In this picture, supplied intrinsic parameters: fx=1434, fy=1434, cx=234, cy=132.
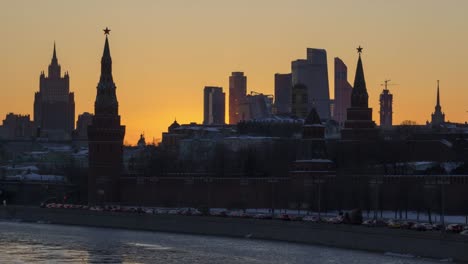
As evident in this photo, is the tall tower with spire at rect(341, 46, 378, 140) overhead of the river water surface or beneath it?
overhead

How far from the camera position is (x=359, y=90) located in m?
144

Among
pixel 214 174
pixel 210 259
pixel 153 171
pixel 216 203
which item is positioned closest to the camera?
pixel 210 259

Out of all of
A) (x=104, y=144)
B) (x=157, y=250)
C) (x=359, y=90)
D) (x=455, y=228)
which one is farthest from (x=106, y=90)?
(x=455, y=228)

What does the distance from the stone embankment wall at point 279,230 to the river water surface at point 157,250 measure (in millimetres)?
1279

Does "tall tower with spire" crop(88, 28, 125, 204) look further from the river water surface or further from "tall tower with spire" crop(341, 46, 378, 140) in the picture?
the river water surface

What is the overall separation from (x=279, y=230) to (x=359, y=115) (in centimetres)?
5163

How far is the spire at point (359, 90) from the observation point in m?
142

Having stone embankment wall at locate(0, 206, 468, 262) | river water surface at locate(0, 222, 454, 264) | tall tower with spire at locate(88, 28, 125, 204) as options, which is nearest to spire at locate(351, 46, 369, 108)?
tall tower with spire at locate(88, 28, 125, 204)

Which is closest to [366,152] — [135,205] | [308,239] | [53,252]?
[135,205]

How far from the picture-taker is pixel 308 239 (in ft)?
306

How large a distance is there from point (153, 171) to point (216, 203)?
2647 cm

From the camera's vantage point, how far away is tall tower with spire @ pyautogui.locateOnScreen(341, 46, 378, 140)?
144m

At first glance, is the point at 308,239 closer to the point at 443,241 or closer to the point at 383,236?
the point at 383,236

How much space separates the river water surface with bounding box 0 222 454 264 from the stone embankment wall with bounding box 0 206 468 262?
4.20ft
